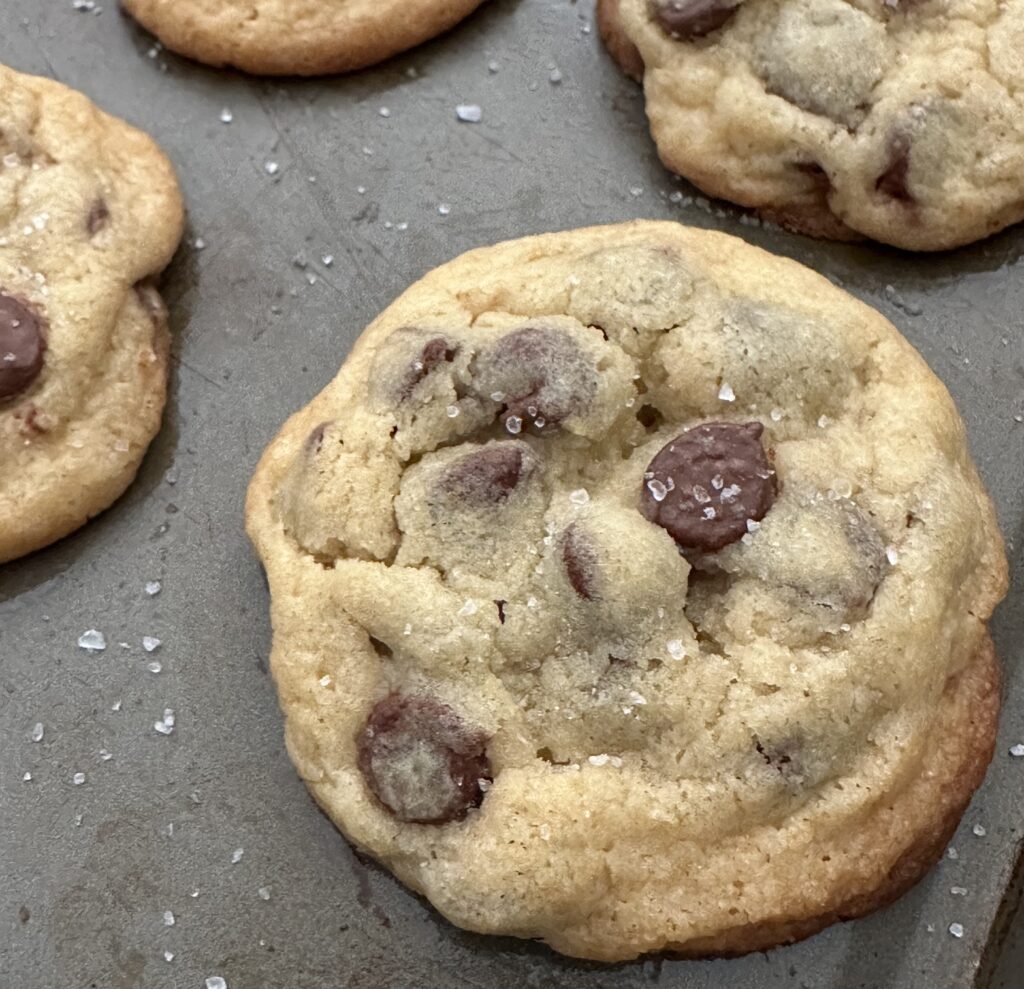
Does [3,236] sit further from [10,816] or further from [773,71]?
[773,71]

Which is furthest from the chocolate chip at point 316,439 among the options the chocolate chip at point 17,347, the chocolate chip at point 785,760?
the chocolate chip at point 785,760

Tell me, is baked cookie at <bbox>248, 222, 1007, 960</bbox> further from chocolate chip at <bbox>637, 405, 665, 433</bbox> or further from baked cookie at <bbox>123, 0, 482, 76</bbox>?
baked cookie at <bbox>123, 0, 482, 76</bbox>

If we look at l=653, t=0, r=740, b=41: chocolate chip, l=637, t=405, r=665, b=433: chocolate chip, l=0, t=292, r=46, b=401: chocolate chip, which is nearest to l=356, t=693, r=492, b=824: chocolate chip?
l=637, t=405, r=665, b=433: chocolate chip

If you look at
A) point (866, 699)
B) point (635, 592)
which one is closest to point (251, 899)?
point (635, 592)

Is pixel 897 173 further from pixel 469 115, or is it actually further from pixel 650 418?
pixel 469 115

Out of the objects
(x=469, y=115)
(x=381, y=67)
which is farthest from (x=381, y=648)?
(x=381, y=67)

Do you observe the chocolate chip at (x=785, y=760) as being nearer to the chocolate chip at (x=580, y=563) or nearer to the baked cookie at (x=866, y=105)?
the chocolate chip at (x=580, y=563)
